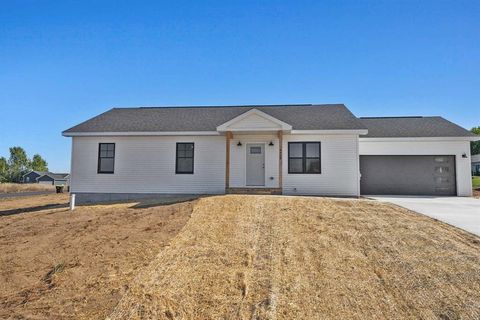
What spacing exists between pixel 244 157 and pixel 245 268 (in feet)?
28.7

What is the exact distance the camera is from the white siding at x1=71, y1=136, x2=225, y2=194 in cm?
1398

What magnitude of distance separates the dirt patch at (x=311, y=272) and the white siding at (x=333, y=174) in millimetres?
5042

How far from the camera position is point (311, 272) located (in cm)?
520

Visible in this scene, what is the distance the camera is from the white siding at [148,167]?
1398cm

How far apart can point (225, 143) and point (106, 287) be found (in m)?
9.74

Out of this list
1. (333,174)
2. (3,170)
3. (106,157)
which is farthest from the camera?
(3,170)

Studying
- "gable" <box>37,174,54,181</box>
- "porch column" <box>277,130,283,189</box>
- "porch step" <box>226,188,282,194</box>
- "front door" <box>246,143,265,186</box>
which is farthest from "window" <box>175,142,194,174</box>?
"gable" <box>37,174,54,181</box>

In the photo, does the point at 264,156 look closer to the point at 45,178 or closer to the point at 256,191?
the point at 256,191

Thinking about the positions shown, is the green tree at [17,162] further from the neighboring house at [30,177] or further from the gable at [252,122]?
the gable at [252,122]

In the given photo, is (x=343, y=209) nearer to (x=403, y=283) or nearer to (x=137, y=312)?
(x=403, y=283)

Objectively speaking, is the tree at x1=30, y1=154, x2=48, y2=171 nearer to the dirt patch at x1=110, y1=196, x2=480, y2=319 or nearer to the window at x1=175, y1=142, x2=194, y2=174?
the window at x1=175, y1=142, x2=194, y2=174

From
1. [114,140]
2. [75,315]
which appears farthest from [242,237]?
[114,140]

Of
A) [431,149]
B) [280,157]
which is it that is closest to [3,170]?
[280,157]

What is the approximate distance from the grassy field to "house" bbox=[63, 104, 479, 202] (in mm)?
5016
